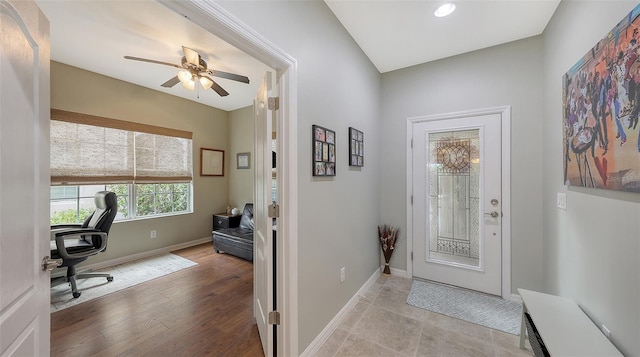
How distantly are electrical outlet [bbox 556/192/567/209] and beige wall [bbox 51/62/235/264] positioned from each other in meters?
5.14

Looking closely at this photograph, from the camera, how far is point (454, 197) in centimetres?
270

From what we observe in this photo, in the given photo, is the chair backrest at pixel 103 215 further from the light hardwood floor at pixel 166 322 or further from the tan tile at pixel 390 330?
the tan tile at pixel 390 330

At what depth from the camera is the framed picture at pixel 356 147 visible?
2.26 m

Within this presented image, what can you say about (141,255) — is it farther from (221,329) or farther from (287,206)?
(287,206)

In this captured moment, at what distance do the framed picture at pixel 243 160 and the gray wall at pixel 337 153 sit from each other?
2.95m

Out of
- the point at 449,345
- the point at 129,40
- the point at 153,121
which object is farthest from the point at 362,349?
the point at 153,121

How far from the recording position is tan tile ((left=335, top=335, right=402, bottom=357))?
5.52 ft

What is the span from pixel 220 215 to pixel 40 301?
12.7ft

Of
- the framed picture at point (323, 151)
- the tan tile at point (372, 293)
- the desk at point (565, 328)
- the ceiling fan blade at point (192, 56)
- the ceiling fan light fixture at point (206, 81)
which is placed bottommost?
the tan tile at point (372, 293)

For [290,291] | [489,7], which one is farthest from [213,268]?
[489,7]

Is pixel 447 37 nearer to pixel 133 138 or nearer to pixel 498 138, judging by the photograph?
pixel 498 138

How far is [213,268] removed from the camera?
331 centimetres

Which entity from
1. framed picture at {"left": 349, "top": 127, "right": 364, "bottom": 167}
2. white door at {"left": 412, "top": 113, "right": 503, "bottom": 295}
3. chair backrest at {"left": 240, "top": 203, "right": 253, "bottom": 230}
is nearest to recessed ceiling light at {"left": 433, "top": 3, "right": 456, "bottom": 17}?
white door at {"left": 412, "top": 113, "right": 503, "bottom": 295}

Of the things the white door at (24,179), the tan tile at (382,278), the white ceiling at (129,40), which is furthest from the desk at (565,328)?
the white ceiling at (129,40)
